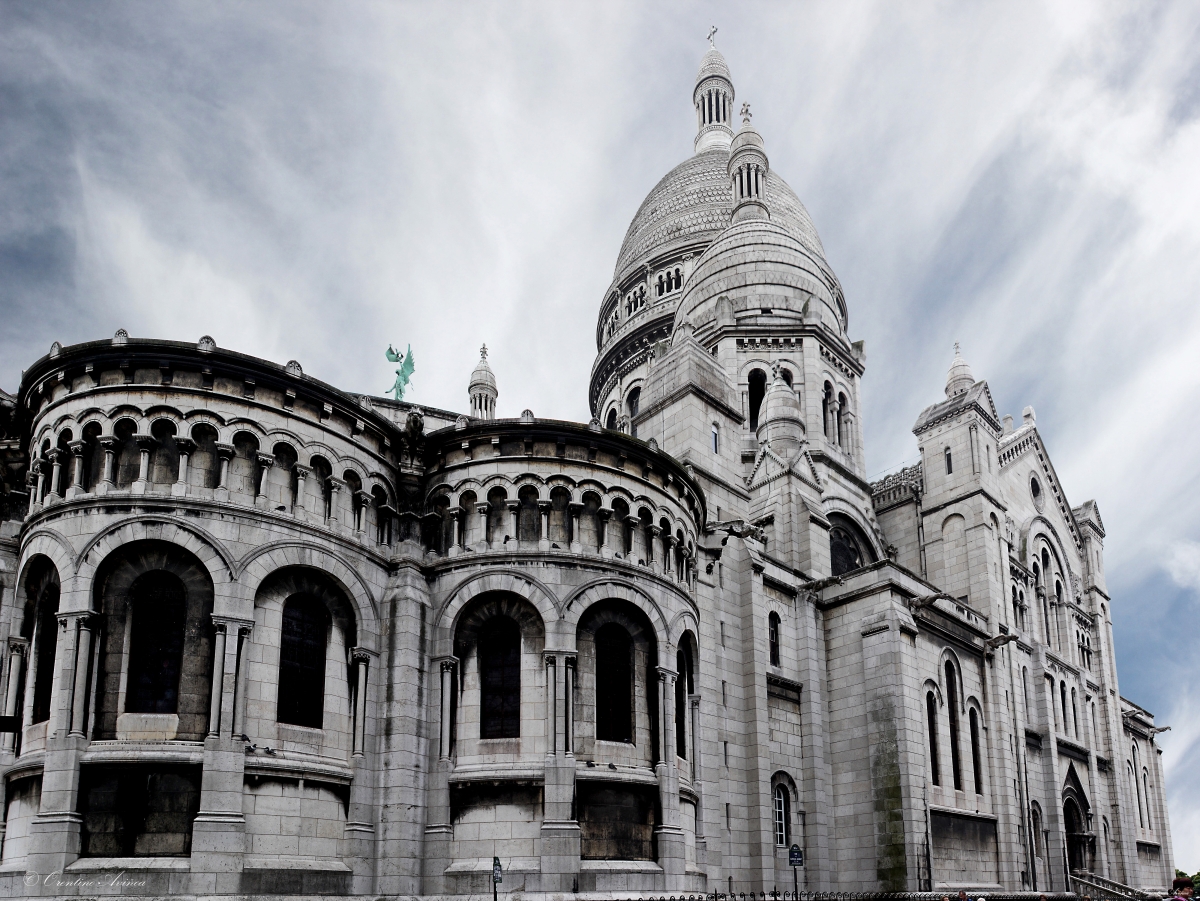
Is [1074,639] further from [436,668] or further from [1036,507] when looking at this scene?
[436,668]

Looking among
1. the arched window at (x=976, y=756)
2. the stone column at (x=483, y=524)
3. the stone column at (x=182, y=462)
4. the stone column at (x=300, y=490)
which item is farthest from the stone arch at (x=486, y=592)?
the arched window at (x=976, y=756)

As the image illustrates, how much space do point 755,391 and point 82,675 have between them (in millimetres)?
39908

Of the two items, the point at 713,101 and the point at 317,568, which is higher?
the point at 713,101

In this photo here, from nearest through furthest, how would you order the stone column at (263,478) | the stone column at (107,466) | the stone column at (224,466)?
1. the stone column at (107,466)
2. the stone column at (224,466)
3. the stone column at (263,478)

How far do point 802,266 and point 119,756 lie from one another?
4543 cm

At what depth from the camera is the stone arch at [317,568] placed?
26.1 meters

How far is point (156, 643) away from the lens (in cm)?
2541

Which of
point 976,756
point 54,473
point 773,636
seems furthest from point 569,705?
point 976,756

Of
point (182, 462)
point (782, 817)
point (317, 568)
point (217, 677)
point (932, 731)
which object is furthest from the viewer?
point (932, 731)

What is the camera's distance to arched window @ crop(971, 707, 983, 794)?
42703mm

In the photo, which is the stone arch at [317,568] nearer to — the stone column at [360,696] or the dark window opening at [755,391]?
the stone column at [360,696]

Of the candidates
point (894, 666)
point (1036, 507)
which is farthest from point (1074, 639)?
point (894, 666)

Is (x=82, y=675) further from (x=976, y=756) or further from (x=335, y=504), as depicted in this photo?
(x=976, y=756)
